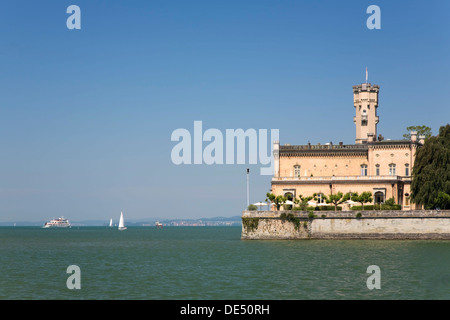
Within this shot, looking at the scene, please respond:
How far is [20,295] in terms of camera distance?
35.1 metres

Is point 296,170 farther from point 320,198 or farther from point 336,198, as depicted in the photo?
point 336,198

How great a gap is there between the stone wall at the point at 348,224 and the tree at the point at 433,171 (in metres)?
3.02

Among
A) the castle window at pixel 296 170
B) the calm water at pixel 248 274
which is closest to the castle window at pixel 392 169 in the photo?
the castle window at pixel 296 170

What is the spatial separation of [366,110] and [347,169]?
1583 cm

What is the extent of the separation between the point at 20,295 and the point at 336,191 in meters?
54.2

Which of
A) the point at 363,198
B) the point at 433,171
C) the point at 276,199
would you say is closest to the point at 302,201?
the point at 276,199

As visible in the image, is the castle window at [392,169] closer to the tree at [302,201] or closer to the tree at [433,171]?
the tree at [433,171]

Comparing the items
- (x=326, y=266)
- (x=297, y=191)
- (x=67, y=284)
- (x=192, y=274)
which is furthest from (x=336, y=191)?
(x=67, y=284)

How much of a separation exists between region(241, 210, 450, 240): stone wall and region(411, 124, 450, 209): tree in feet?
9.91

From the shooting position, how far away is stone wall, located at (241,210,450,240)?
70.0 metres

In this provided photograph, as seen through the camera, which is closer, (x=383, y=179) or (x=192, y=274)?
(x=192, y=274)
